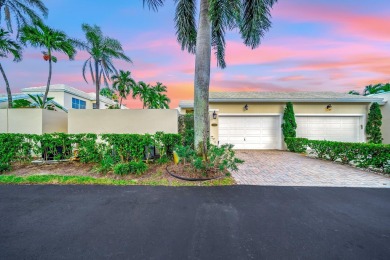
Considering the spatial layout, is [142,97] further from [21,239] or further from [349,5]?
[21,239]

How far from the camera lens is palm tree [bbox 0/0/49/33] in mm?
10844

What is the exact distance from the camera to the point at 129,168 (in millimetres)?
5625

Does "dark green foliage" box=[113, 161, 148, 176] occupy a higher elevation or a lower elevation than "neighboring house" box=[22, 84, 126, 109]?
lower

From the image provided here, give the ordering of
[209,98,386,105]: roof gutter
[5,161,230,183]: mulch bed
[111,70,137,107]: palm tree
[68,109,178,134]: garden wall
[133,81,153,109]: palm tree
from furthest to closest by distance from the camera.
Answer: [133,81,153,109]: palm tree → [111,70,137,107]: palm tree → [209,98,386,105]: roof gutter → [68,109,178,134]: garden wall → [5,161,230,183]: mulch bed

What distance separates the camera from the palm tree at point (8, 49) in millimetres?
9688

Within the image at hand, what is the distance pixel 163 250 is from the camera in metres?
2.21

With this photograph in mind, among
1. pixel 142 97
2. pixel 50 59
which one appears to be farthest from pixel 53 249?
pixel 142 97

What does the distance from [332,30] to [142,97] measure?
21.6 m

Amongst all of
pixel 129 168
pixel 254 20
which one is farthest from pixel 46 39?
pixel 254 20

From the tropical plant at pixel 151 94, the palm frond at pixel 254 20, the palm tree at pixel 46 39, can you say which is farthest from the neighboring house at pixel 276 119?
the tropical plant at pixel 151 94

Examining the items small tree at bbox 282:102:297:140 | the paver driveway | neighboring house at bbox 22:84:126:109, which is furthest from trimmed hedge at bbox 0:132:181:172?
neighboring house at bbox 22:84:126:109

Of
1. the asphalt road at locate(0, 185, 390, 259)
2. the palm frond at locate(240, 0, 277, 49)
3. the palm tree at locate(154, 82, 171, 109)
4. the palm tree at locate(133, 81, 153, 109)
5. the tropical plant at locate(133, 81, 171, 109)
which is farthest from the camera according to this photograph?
the palm tree at locate(154, 82, 171, 109)

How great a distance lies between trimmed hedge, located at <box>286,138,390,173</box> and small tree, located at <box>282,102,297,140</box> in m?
1.50

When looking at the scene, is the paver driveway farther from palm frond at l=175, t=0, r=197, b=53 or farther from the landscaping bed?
palm frond at l=175, t=0, r=197, b=53
